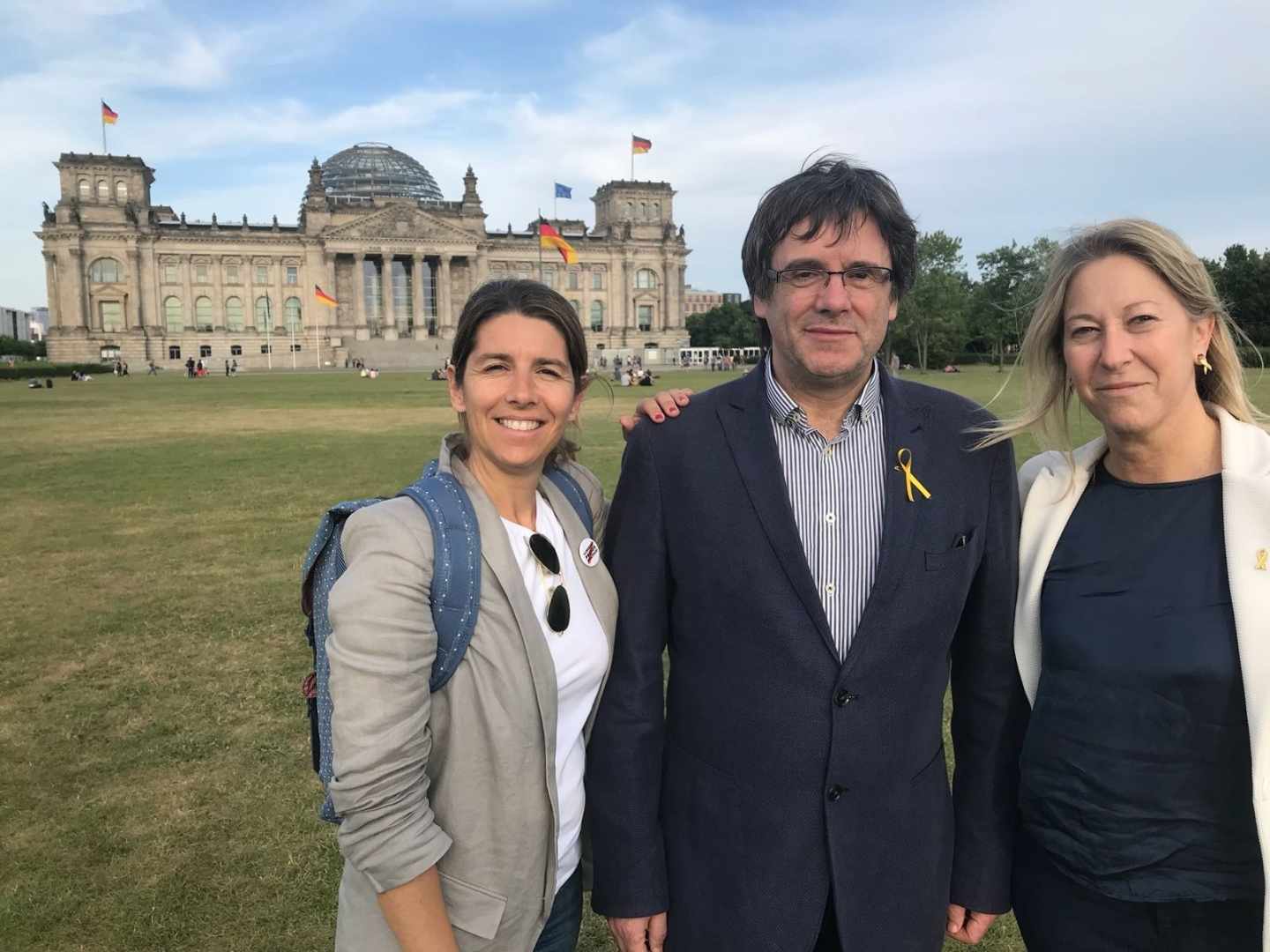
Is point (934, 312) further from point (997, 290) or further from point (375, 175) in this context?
point (375, 175)

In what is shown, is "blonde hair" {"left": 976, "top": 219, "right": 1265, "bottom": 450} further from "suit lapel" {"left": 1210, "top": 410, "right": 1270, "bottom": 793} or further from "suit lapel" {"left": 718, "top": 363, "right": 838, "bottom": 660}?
"suit lapel" {"left": 718, "top": 363, "right": 838, "bottom": 660}

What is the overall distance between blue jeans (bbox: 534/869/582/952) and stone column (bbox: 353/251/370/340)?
90.1 meters

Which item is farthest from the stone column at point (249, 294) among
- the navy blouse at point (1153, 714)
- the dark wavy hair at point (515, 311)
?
the navy blouse at point (1153, 714)

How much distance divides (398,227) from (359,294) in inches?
300

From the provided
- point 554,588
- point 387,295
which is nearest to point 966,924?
point 554,588

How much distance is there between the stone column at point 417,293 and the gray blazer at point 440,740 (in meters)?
91.1

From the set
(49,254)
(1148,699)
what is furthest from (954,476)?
(49,254)

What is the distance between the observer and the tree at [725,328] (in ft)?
333

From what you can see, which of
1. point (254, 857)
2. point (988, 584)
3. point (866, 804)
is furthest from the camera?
point (254, 857)

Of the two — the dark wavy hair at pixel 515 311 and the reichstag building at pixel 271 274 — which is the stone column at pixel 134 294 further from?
the dark wavy hair at pixel 515 311

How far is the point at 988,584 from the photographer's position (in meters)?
2.60

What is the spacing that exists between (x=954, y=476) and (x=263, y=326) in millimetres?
95225

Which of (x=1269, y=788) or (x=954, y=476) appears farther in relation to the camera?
(x=954, y=476)

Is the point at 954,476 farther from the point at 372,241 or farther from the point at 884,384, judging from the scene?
the point at 372,241
